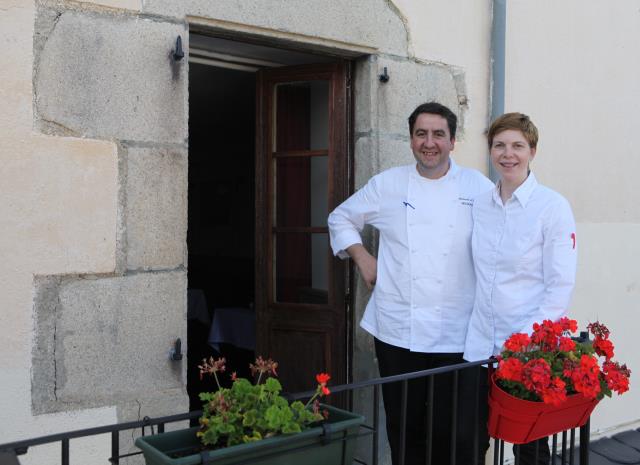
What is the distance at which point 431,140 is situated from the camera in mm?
3146

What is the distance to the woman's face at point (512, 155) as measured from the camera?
286 cm

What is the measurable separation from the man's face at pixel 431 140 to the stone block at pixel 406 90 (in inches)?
21.6

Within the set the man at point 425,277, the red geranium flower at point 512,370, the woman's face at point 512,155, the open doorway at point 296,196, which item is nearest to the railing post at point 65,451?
the red geranium flower at point 512,370

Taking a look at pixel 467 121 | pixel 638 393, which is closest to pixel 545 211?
pixel 467 121

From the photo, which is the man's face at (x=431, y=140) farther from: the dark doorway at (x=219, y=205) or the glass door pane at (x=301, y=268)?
the dark doorway at (x=219, y=205)

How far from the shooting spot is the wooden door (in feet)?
12.6

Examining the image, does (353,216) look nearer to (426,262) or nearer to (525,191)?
(426,262)

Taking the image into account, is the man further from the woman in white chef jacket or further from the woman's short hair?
the woman's short hair

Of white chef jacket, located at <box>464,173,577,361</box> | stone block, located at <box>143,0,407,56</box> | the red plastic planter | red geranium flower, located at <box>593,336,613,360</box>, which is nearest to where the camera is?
the red plastic planter

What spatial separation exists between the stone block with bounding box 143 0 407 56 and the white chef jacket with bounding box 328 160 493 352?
78 cm

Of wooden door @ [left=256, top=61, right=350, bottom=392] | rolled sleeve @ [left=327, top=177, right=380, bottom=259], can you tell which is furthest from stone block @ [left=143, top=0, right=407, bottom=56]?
rolled sleeve @ [left=327, top=177, right=380, bottom=259]

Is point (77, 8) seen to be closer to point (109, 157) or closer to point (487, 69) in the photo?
point (109, 157)

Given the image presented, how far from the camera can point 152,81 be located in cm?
303

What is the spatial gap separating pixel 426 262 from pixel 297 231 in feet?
3.15
